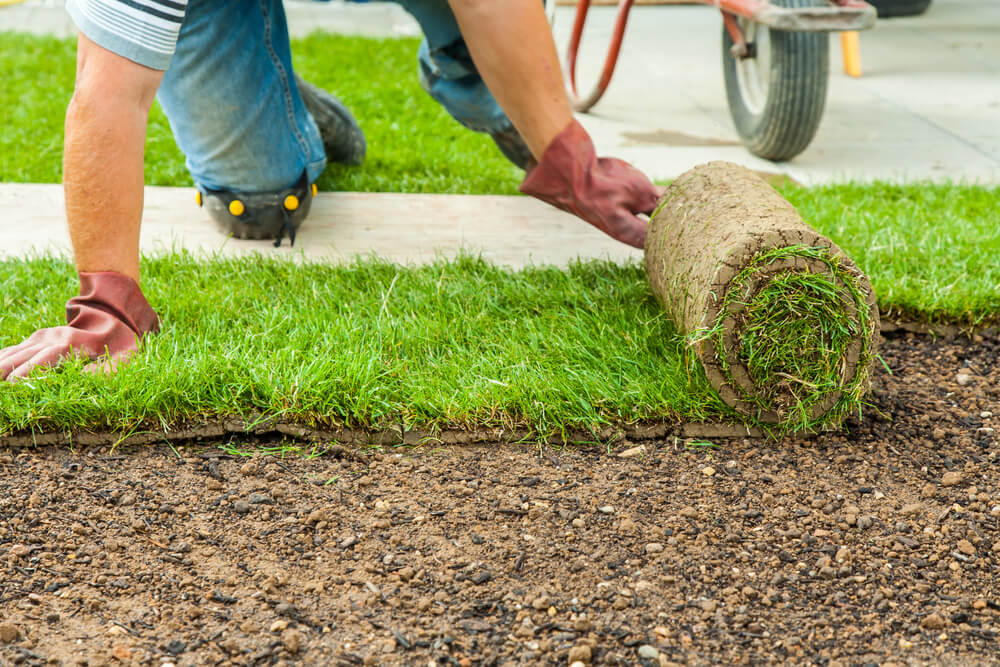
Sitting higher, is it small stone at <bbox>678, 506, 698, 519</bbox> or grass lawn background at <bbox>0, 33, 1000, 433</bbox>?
grass lawn background at <bbox>0, 33, 1000, 433</bbox>

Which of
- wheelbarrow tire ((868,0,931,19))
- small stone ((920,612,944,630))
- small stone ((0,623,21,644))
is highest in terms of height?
wheelbarrow tire ((868,0,931,19))

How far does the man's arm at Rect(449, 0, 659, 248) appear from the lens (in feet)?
7.25

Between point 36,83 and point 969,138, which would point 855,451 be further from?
point 36,83

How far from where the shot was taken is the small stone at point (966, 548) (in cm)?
151

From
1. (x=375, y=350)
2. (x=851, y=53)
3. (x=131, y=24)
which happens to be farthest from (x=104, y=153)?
(x=851, y=53)

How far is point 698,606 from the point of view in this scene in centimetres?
140

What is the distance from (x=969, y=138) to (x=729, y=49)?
1.06 m

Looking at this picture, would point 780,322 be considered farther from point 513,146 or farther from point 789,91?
point 789,91

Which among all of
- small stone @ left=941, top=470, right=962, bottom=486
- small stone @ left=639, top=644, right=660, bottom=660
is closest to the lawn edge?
small stone @ left=941, top=470, right=962, bottom=486

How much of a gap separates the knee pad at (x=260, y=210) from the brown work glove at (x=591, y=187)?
28.6 inches

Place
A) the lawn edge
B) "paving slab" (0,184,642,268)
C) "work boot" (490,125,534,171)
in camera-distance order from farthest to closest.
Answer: "work boot" (490,125,534,171) → "paving slab" (0,184,642,268) → the lawn edge

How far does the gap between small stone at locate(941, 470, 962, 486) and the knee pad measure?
1.80m

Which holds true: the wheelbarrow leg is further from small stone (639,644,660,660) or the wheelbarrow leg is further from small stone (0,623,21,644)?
small stone (0,623,21,644)

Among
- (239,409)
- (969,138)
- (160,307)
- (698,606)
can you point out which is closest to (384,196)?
(160,307)
